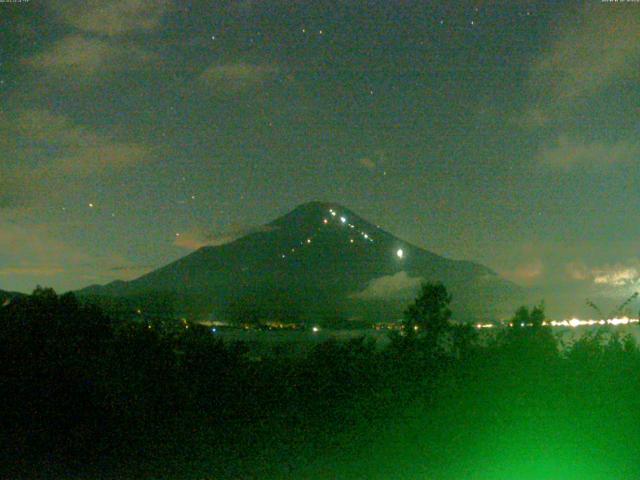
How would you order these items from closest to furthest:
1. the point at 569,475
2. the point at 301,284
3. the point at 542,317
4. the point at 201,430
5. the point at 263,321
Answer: the point at 569,475, the point at 201,430, the point at 542,317, the point at 263,321, the point at 301,284

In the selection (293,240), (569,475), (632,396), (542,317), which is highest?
(293,240)

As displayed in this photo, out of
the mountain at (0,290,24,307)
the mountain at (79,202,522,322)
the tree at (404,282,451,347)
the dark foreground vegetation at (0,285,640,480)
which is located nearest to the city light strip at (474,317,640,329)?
the dark foreground vegetation at (0,285,640,480)

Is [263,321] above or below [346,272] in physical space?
below

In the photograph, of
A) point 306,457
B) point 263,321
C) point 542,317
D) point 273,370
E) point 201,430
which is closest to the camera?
point 306,457

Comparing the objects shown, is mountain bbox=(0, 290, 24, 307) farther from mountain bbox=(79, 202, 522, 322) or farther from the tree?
the tree

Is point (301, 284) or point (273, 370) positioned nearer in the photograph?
point (273, 370)

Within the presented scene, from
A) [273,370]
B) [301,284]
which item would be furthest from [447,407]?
[301,284]

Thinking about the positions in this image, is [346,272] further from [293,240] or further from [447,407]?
[447,407]
